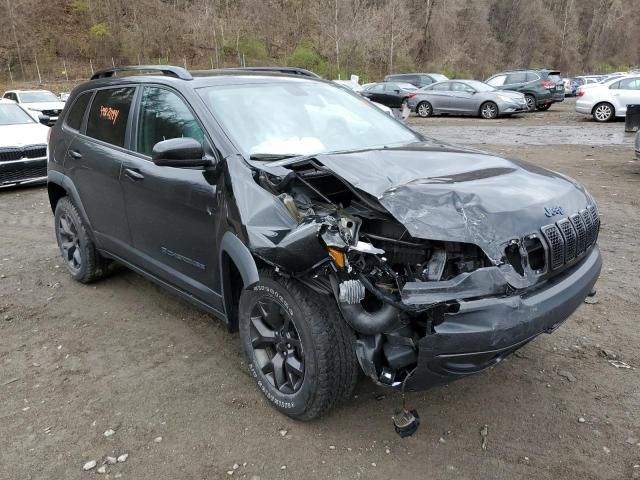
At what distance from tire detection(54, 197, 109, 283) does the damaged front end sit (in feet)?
Result: 8.68

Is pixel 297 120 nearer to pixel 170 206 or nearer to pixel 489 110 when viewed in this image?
pixel 170 206

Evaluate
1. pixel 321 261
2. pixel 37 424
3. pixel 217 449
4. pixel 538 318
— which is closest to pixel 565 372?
pixel 538 318

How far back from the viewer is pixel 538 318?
230 cm

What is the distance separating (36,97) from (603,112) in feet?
63.3

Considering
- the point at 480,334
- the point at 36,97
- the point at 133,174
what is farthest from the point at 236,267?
the point at 36,97

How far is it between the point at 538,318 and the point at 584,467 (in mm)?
822

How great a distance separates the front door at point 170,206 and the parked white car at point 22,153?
Answer: 6.55 metres

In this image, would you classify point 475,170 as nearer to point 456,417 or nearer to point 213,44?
point 456,417

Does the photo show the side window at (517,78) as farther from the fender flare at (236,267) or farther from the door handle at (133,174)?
the fender flare at (236,267)

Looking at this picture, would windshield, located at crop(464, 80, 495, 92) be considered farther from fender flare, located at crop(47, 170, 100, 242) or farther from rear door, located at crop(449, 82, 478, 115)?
fender flare, located at crop(47, 170, 100, 242)

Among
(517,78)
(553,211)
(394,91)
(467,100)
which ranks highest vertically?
(553,211)

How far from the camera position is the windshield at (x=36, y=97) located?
1855cm

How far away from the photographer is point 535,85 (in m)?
20.7

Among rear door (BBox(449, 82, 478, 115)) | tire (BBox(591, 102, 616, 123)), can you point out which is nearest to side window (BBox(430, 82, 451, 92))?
rear door (BBox(449, 82, 478, 115))
